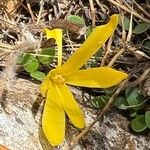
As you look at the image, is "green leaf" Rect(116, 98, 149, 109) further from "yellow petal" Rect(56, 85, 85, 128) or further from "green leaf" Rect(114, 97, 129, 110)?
"yellow petal" Rect(56, 85, 85, 128)

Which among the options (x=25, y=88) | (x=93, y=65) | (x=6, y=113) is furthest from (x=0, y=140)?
(x=93, y=65)

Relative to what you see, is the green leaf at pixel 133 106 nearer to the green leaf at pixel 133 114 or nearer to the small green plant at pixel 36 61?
the green leaf at pixel 133 114

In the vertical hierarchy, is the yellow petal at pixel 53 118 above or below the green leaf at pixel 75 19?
below

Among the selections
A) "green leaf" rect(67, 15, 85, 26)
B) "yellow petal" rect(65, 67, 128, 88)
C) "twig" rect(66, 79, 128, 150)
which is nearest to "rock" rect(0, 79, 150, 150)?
"twig" rect(66, 79, 128, 150)

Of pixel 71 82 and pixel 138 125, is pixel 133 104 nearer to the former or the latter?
pixel 138 125

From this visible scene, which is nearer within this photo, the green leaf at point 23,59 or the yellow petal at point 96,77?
the yellow petal at point 96,77

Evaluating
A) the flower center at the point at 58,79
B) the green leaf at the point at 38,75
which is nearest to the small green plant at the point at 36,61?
the green leaf at the point at 38,75

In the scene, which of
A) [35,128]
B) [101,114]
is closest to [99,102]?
[101,114]
